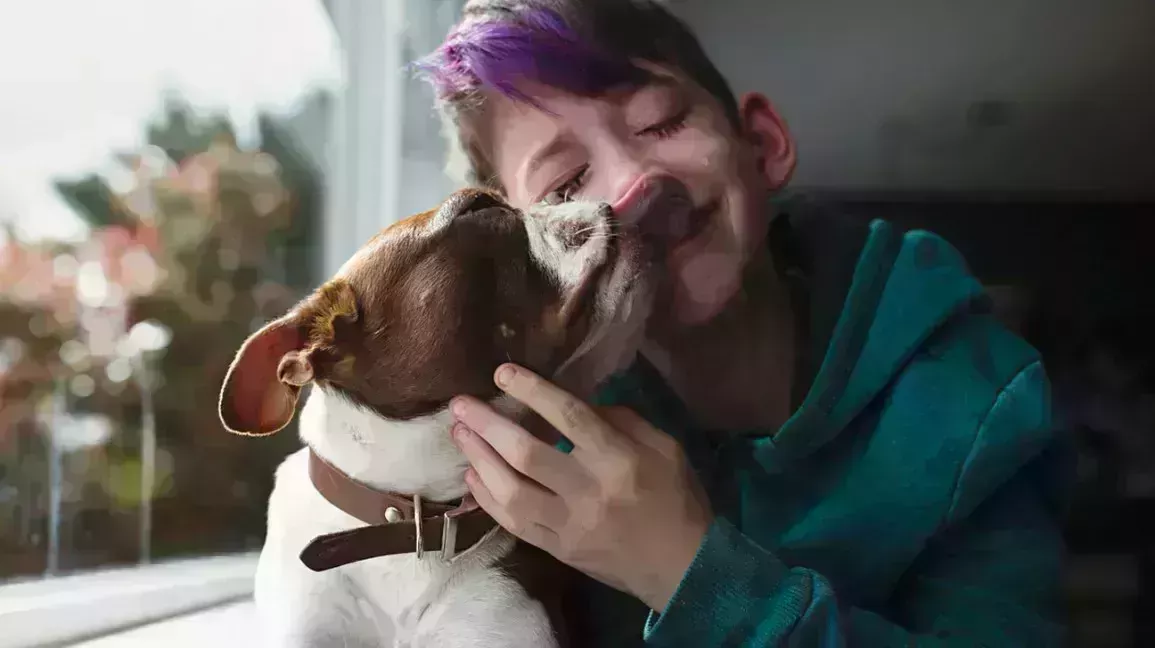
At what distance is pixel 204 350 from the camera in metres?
0.60

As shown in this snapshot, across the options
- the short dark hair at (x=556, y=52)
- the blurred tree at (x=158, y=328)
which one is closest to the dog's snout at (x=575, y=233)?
the short dark hair at (x=556, y=52)

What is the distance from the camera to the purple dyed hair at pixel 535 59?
61cm

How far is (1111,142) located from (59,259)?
2.78 feet

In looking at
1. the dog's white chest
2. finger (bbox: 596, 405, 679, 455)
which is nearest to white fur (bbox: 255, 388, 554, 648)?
the dog's white chest

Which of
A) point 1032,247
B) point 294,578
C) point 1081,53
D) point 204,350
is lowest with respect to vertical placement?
point 294,578

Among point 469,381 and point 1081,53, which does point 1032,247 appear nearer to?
point 1081,53

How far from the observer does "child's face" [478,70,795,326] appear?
587 millimetres

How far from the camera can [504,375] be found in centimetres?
52

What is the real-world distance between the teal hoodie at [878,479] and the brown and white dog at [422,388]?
7cm

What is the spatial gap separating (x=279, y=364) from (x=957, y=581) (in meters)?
0.52

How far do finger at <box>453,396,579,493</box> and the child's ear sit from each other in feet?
0.98

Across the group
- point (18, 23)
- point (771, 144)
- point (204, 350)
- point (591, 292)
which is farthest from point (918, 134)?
point (18, 23)

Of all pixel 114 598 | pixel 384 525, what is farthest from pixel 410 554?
pixel 114 598

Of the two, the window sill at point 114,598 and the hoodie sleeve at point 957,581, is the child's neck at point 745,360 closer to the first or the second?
the hoodie sleeve at point 957,581
